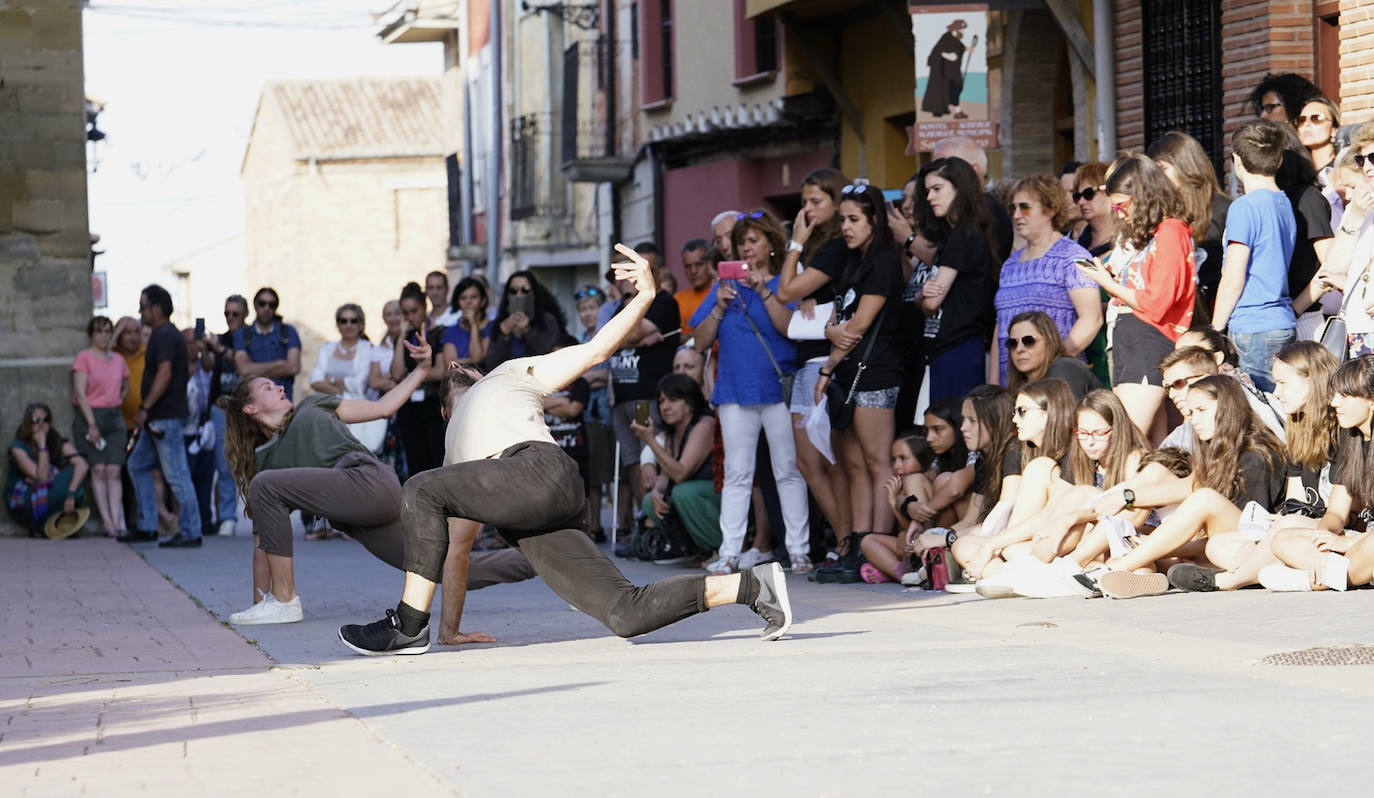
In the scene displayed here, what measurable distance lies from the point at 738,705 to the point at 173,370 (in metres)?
11.0

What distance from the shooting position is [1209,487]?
8.88 meters

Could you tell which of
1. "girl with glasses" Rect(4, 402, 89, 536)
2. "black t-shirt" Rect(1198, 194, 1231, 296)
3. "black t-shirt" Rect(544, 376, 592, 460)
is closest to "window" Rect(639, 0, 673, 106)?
"girl with glasses" Rect(4, 402, 89, 536)

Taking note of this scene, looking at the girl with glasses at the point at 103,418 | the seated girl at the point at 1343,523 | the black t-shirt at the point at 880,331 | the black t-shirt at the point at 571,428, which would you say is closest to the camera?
the seated girl at the point at 1343,523

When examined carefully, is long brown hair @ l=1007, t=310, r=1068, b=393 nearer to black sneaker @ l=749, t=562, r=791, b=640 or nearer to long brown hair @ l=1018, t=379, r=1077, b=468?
long brown hair @ l=1018, t=379, r=1077, b=468

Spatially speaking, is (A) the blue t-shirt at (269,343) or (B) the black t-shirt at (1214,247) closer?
(B) the black t-shirt at (1214,247)

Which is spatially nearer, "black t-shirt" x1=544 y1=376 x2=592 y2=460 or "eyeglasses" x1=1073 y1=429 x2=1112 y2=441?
"eyeglasses" x1=1073 y1=429 x2=1112 y2=441

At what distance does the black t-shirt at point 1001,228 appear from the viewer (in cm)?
1067

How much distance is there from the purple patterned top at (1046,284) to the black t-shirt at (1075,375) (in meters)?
0.27

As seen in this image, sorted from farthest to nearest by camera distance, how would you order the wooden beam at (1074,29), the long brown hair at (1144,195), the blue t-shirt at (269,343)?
the blue t-shirt at (269,343) → the wooden beam at (1074,29) → the long brown hair at (1144,195)

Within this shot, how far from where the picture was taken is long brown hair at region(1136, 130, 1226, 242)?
9562 mm

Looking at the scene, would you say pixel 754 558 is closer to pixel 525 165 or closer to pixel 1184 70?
pixel 1184 70

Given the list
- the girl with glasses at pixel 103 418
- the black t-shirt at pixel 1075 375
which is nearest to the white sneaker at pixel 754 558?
the black t-shirt at pixel 1075 375

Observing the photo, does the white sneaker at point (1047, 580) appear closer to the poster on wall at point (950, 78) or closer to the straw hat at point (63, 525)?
the poster on wall at point (950, 78)

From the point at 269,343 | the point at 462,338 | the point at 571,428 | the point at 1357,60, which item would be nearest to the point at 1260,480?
the point at 1357,60
